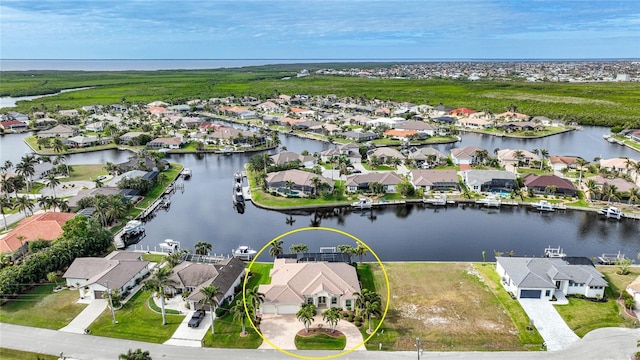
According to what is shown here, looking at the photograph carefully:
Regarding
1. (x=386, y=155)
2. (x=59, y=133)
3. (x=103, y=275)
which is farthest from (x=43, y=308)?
(x=59, y=133)

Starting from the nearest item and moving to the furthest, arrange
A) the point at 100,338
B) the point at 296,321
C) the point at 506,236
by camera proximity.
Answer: the point at 100,338 → the point at 296,321 → the point at 506,236

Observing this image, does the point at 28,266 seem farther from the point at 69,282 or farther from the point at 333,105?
the point at 333,105

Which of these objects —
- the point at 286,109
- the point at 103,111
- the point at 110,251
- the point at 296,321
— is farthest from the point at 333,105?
the point at 296,321

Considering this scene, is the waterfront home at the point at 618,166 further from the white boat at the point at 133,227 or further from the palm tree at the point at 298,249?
the white boat at the point at 133,227

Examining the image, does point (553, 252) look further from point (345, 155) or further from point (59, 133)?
point (59, 133)

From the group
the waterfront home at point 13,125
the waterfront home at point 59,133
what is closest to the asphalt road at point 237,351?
the waterfront home at point 59,133
